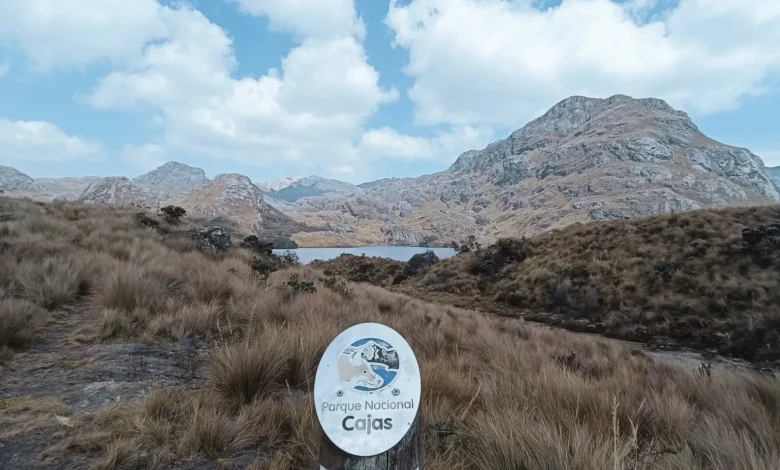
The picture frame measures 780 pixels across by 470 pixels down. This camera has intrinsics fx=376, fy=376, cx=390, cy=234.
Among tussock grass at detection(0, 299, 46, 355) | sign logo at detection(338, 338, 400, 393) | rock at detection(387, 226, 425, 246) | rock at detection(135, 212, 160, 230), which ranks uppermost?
sign logo at detection(338, 338, 400, 393)

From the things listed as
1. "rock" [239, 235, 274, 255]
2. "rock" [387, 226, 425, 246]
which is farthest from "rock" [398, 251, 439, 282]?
"rock" [387, 226, 425, 246]

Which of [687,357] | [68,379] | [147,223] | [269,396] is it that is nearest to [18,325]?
[68,379]

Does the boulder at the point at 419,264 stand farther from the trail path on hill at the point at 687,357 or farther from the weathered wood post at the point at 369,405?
the weathered wood post at the point at 369,405

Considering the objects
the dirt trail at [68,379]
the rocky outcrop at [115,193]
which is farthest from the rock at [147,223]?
the rocky outcrop at [115,193]

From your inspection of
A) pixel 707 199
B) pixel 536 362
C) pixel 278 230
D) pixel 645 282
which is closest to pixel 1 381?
pixel 536 362

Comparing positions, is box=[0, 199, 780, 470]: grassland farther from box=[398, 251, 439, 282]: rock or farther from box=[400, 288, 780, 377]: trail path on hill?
box=[398, 251, 439, 282]: rock

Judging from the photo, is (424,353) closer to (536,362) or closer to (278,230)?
(536,362)

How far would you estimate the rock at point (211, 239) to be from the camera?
1254cm

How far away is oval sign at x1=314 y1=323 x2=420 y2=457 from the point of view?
4.82 ft

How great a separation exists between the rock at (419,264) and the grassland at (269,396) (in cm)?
1814

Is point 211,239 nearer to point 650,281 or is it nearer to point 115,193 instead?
point 650,281

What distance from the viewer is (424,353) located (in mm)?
4930

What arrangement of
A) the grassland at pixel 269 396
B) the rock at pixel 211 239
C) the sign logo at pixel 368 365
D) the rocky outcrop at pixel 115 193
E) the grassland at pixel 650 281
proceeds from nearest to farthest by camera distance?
1. the sign logo at pixel 368 365
2. the grassland at pixel 269 396
3. the grassland at pixel 650 281
4. the rock at pixel 211 239
5. the rocky outcrop at pixel 115 193

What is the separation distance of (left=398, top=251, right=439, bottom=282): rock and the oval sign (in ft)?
72.2
